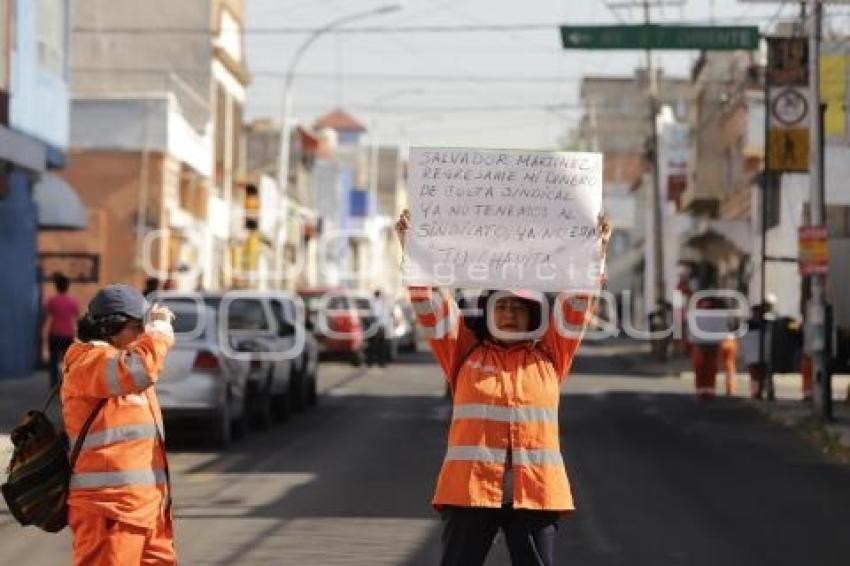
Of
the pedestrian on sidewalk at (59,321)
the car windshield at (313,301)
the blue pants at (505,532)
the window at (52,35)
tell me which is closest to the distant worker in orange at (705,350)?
the pedestrian on sidewalk at (59,321)

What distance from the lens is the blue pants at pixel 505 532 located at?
8039 mm

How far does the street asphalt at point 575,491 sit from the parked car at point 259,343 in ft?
1.14

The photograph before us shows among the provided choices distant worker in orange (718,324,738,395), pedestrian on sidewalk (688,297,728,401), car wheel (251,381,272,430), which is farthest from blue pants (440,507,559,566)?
distant worker in orange (718,324,738,395)

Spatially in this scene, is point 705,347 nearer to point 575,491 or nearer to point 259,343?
point 259,343

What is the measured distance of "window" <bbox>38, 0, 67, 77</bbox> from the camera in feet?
112

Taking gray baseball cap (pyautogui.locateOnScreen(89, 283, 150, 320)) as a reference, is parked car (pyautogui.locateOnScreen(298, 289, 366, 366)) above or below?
below

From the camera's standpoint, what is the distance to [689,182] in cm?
6675

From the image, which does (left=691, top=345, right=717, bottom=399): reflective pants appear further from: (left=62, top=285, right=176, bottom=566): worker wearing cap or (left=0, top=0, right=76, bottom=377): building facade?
(left=62, top=285, right=176, bottom=566): worker wearing cap

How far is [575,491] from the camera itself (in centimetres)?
1656

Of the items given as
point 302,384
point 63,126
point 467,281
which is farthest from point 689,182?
point 467,281

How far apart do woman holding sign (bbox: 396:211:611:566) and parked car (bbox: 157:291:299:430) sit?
13.7 m

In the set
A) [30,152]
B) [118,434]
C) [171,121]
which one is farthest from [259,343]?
[171,121]

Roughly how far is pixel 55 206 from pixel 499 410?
2974cm

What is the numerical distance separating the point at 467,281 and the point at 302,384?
61.9 feet
